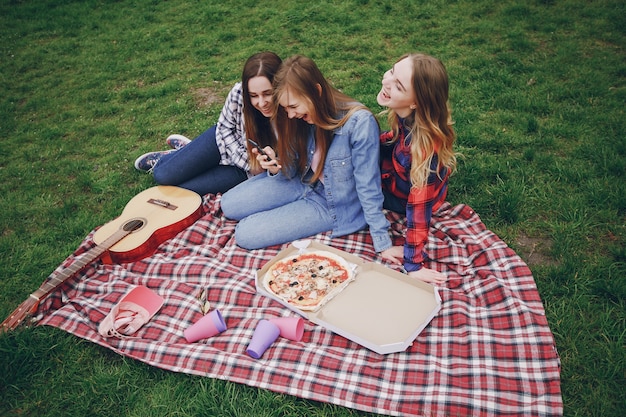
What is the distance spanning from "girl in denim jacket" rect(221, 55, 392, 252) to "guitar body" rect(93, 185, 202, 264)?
15.4 inches

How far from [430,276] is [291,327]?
3.73 ft

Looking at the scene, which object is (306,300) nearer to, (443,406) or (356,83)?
(443,406)

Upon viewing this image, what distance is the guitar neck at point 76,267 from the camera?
3.49 m

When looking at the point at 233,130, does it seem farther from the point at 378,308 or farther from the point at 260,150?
the point at 378,308

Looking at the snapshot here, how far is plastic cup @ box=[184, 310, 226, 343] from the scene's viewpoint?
3.21 m

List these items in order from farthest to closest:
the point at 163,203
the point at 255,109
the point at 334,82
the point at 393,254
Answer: the point at 334,82
the point at 163,203
the point at 255,109
the point at 393,254

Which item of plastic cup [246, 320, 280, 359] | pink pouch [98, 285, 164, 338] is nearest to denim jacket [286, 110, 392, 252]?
plastic cup [246, 320, 280, 359]

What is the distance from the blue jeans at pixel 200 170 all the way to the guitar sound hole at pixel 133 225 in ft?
2.01

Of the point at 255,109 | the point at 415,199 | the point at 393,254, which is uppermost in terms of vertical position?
the point at 255,109

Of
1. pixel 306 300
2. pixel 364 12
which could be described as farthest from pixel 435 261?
pixel 364 12

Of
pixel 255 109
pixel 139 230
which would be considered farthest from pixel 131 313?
pixel 255 109

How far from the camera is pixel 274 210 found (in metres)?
4.12

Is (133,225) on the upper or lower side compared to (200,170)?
lower

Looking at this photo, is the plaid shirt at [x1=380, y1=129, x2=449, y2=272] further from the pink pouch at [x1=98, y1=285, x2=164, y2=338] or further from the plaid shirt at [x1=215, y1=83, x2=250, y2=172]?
the pink pouch at [x1=98, y1=285, x2=164, y2=338]
